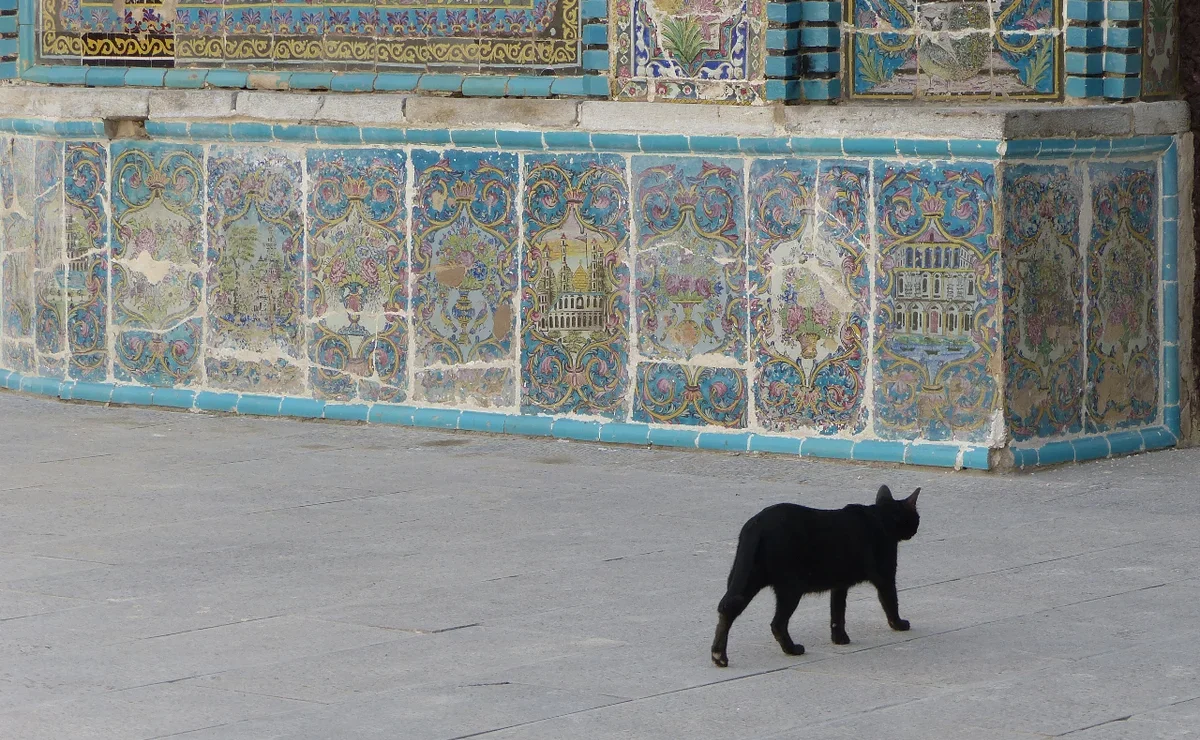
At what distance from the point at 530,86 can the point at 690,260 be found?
1.01 meters

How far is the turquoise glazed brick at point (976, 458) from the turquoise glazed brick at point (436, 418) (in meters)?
2.17

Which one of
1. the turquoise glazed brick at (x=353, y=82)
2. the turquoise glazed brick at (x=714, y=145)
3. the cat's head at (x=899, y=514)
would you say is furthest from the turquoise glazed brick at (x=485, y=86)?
the cat's head at (x=899, y=514)

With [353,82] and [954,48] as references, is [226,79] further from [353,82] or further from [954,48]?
[954,48]

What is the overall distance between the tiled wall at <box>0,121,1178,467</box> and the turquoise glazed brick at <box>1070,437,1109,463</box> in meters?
0.03

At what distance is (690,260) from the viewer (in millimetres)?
8680

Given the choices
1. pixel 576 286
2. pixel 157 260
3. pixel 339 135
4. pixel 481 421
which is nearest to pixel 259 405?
pixel 157 260

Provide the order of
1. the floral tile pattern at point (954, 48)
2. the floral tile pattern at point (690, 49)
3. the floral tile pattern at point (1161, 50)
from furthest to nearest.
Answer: the floral tile pattern at point (690, 49) < the floral tile pattern at point (1161, 50) < the floral tile pattern at point (954, 48)

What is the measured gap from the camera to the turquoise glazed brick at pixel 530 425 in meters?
9.01

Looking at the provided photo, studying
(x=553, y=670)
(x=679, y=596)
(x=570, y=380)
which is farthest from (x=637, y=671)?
(x=570, y=380)

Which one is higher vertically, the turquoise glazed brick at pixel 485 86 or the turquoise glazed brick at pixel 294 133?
the turquoise glazed brick at pixel 485 86

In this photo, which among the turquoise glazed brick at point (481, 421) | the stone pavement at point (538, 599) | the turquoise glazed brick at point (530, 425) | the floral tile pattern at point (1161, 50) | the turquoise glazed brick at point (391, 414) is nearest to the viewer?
the stone pavement at point (538, 599)

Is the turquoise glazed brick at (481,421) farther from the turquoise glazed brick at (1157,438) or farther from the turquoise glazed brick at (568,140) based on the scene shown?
the turquoise glazed brick at (1157,438)

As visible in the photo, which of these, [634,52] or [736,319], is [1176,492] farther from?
[634,52]

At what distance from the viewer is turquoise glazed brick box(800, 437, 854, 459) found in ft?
27.4
